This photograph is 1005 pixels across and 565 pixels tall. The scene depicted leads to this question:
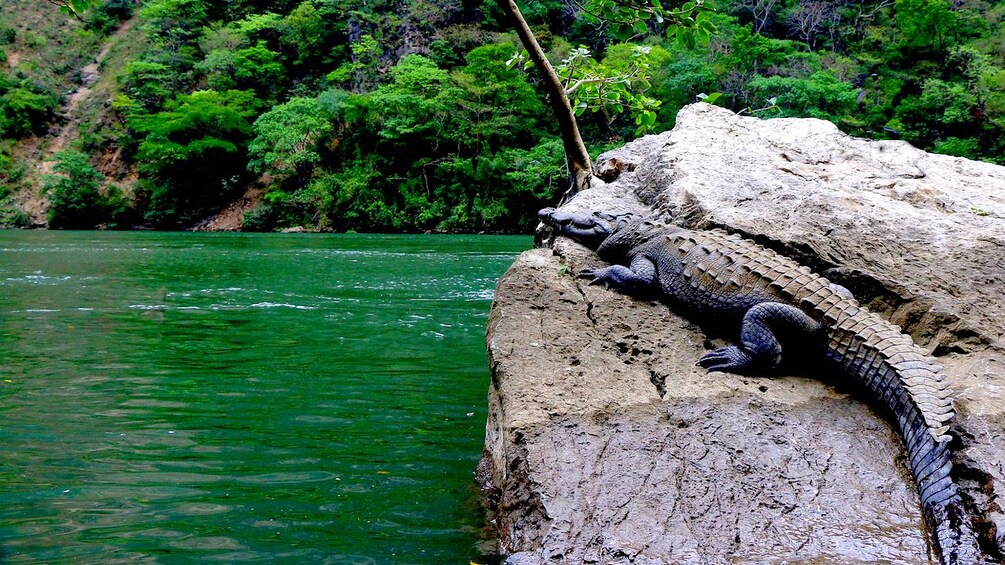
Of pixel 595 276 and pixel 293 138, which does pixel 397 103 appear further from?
pixel 595 276

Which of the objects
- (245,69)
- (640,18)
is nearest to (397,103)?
(245,69)

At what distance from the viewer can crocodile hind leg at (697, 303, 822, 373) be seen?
402 centimetres

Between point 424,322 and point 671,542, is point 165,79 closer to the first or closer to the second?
point 424,322

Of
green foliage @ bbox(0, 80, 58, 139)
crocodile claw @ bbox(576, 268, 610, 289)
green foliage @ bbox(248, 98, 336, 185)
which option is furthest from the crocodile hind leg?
green foliage @ bbox(0, 80, 58, 139)

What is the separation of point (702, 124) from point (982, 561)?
6.16 meters

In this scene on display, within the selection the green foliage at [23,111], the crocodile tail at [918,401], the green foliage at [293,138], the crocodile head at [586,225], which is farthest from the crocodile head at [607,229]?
the green foliage at [23,111]

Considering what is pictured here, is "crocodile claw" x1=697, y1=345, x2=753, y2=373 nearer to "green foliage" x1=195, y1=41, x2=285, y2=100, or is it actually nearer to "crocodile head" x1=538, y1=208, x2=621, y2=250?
"crocodile head" x1=538, y1=208, x2=621, y2=250

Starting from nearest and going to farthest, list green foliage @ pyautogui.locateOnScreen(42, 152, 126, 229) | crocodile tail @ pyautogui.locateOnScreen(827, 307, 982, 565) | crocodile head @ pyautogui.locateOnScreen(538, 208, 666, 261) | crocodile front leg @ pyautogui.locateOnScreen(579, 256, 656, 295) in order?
1. crocodile tail @ pyautogui.locateOnScreen(827, 307, 982, 565)
2. crocodile front leg @ pyautogui.locateOnScreen(579, 256, 656, 295)
3. crocodile head @ pyautogui.locateOnScreen(538, 208, 666, 261)
4. green foliage @ pyautogui.locateOnScreen(42, 152, 126, 229)

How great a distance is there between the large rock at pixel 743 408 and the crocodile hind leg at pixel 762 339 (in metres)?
0.10

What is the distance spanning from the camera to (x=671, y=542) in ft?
9.61

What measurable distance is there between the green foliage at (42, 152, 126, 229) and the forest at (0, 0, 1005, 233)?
0.12 metres

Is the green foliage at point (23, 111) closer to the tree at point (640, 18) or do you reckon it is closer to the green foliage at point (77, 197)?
the green foliage at point (77, 197)

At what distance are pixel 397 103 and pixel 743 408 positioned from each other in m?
37.6

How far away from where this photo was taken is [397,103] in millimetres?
38938
